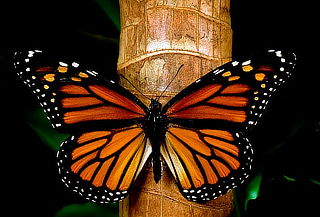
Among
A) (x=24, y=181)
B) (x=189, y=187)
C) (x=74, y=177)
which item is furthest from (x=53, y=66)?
(x=24, y=181)

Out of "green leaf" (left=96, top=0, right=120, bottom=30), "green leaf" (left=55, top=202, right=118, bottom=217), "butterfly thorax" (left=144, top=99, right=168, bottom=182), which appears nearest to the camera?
"butterfly thorax" (left=144, top=99, right=168, bottom=182)

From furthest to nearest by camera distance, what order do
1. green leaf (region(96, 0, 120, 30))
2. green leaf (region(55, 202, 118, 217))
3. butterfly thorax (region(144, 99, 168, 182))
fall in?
green leaf (region(96, 0, 120, 30)) → green leaf (region(55, 202, 118, 217)) → butterfly thorax (region(144, 99, 168, 182))

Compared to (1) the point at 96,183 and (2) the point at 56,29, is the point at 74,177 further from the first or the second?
(2) the point at 56,29

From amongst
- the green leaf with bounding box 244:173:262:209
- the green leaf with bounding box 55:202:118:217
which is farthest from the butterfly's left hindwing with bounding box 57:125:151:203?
the green leaf with bounding box 244:173:262:209

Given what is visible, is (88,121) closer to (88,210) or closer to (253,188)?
(88,210)

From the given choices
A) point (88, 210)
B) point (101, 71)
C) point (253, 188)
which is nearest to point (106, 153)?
point (88, 210)

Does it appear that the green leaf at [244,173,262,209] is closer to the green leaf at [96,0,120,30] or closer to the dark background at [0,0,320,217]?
the dark background at [0,0,320,217]

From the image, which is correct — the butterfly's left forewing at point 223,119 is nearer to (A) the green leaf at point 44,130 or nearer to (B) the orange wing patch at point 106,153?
(B) the orange wing patch at point 106,153

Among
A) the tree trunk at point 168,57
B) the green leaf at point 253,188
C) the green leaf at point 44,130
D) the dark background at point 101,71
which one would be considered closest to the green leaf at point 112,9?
the dark background at point 101,71

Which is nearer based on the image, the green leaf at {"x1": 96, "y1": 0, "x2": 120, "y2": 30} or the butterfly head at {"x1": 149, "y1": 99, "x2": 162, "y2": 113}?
the butterfly head at {"x1": 149, "y1": 99, "x2": 162, "y2": 113}
